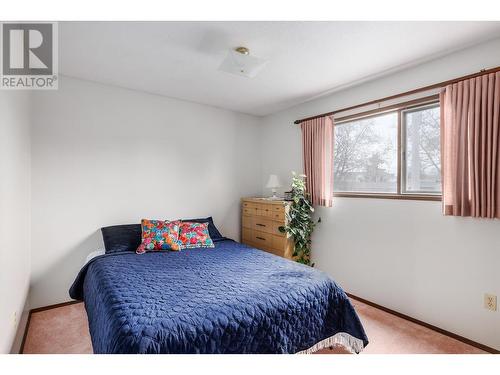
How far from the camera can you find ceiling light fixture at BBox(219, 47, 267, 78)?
2156 millimetres

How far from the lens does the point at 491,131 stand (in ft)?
6.72

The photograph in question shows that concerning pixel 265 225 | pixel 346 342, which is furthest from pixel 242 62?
pixel 346 342

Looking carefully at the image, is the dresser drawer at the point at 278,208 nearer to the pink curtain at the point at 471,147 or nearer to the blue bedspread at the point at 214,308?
the blue bedspread at the point at 214,308

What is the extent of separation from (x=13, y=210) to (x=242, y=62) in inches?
78.9

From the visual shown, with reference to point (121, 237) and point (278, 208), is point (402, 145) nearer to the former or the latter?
point (278, 208)

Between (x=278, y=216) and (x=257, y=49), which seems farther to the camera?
(x=278, y=216)

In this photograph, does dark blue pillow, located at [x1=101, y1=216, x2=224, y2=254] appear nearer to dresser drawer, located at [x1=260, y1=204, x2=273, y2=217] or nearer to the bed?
the bed

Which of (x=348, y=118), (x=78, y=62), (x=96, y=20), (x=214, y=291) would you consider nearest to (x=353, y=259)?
(x=348, y=118)

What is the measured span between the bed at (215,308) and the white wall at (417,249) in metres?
0.98

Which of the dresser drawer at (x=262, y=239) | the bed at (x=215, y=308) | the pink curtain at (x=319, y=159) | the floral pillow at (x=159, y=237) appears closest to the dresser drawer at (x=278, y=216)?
the dresser drawer at (x=262, y=239)

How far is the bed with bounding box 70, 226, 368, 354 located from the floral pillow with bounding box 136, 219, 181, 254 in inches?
15.3

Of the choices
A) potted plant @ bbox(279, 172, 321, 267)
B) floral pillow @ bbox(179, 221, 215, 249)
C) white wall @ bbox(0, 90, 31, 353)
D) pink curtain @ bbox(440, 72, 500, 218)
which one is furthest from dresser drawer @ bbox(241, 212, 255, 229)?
white wall @ bbox(0, 90, 31, 353)

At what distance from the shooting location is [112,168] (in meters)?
3.14

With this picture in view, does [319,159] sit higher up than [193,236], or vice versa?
[319,159]
